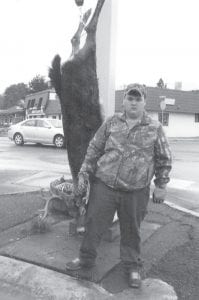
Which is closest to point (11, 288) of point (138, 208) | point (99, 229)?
point (99, 229)

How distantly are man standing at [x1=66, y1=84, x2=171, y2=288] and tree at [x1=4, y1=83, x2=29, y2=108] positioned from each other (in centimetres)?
10958

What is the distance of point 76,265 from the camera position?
4.37 m

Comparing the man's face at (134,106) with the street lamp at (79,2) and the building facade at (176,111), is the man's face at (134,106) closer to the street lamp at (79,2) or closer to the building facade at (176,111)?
the street lamp at (79,2)

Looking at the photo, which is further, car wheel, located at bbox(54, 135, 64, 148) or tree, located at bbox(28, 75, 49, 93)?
tree, located at bbox(28, 75, 49, 93)

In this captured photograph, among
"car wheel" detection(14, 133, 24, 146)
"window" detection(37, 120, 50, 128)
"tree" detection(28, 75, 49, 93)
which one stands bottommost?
"car wheel" detection(14, 133, 24, 146)

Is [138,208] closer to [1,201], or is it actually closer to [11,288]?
[11,288]

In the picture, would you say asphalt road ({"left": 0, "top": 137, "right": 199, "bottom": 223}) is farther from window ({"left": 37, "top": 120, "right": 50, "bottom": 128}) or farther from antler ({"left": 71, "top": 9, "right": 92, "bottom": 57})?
window ({"left": 37, "top": 120, "right": 50, "bottom": 128})

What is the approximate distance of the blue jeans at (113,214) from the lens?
4086 mm

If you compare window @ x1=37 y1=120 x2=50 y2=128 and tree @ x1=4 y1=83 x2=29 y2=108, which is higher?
tree @ x1=4 y1=83 x2=29 y2=108

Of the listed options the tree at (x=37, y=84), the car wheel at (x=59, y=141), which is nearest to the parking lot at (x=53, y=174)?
the car wheel at (x=59, y=141)

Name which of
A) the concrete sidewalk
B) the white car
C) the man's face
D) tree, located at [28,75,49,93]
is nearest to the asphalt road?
the concrete sidewalk

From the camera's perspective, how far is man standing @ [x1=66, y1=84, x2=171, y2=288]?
402 cm

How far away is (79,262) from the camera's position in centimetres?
430

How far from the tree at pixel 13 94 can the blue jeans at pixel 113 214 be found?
110m
